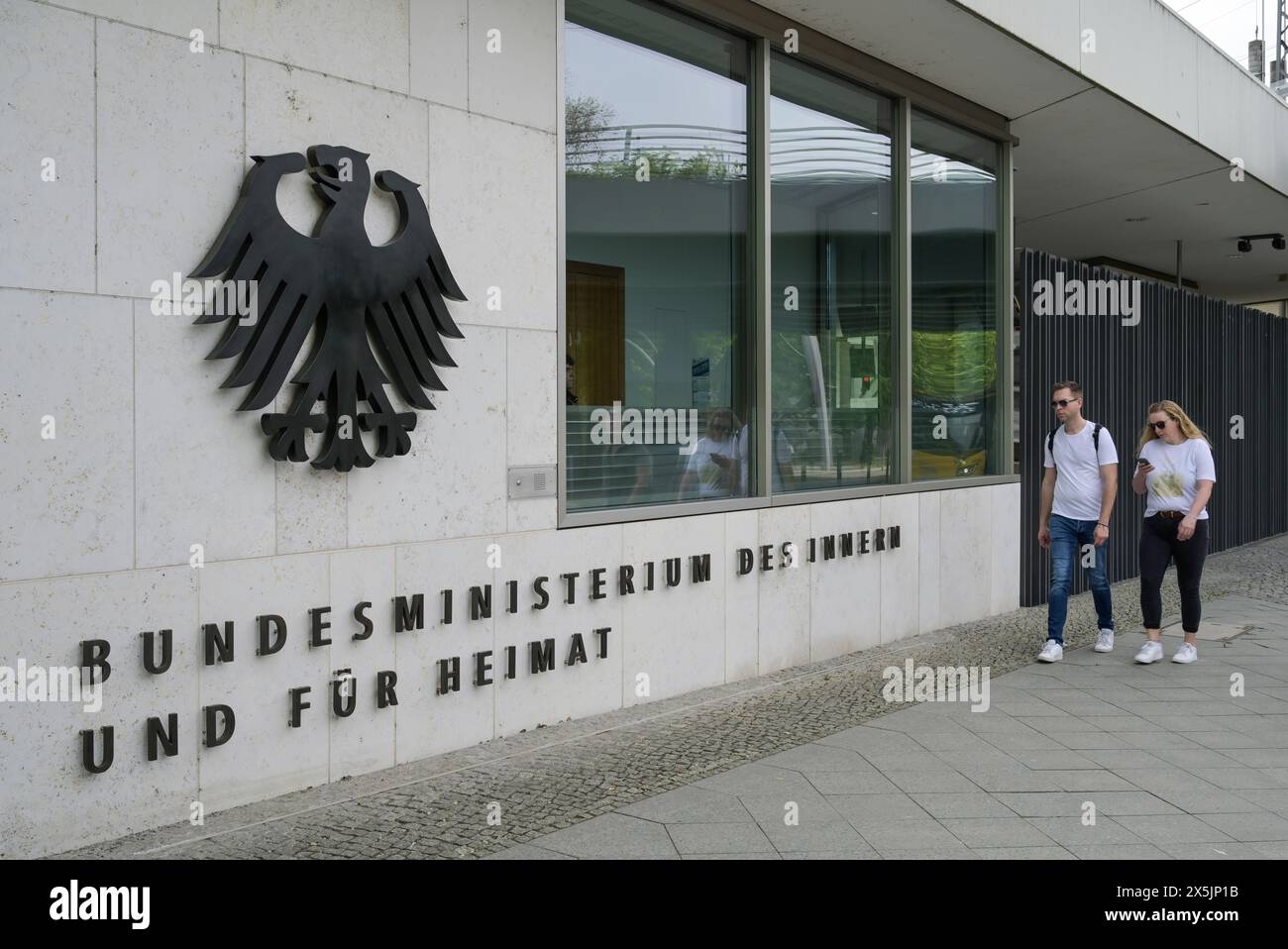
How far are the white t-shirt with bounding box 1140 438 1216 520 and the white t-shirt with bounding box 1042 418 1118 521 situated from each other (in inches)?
12.0

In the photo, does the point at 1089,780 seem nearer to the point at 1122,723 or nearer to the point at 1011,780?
the point at 1011,780

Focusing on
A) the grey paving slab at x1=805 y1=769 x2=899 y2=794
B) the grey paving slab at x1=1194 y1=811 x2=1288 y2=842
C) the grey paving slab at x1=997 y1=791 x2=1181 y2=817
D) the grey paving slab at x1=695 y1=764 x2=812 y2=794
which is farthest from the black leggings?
the grey paving slab at x1=695 y1=764 x2=812 y2=794

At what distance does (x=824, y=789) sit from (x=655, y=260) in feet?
11.8

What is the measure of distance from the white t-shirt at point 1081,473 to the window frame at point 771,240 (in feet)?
4.40

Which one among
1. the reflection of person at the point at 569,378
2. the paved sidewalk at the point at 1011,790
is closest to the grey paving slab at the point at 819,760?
the paved sidewalk at the point at 1011,790

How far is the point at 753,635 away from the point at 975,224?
5.04m

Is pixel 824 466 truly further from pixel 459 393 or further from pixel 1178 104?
pixel 1178 104

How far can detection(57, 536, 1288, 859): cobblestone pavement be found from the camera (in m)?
4.72

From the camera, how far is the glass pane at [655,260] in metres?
6.99

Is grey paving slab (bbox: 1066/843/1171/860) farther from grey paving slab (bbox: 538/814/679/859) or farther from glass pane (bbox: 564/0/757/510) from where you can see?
glass pane (bbox: 564/0/757/510)

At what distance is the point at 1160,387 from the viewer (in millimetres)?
14391

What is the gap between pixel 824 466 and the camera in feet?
29.5

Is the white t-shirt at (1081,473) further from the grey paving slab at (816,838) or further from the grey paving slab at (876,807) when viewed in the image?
the grey paving slab at (816,838)
